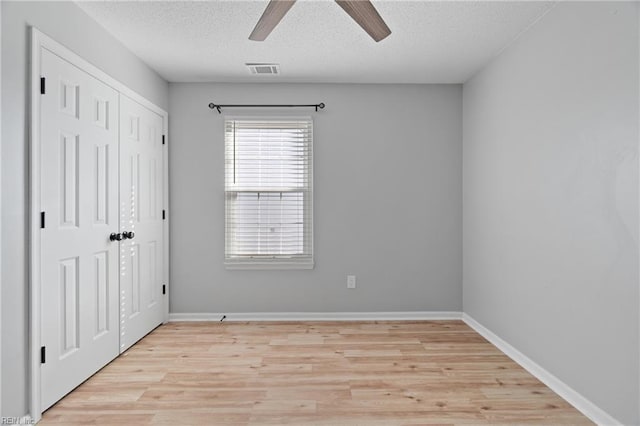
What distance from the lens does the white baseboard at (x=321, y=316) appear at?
13.8 ft

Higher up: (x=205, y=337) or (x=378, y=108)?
(x=378, y=108)

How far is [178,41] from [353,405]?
294cm

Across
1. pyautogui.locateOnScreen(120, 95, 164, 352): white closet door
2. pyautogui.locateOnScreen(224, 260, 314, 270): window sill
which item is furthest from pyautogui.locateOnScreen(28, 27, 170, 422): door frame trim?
pyautogui.locateOnScreen(224, 260, 314, 270): window sill

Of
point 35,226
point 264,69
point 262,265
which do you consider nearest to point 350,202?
point 262,265

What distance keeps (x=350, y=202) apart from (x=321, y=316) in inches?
49.0

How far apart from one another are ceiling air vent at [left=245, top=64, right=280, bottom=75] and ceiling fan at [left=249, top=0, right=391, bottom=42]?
1.29 m

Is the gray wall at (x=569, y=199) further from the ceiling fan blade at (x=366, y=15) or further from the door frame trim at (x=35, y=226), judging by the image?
the door frame trim at (x=35, y=226)

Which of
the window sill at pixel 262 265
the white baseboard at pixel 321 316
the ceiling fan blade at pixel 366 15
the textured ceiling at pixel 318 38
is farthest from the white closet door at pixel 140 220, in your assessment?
the ceiling fan blade at pixel 366 15

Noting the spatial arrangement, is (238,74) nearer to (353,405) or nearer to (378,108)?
(378,108)

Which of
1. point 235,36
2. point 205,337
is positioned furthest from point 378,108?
point 205,337

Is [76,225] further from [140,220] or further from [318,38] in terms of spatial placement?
[318,38]

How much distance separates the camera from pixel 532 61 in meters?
2.89

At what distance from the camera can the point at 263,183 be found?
13.8ft

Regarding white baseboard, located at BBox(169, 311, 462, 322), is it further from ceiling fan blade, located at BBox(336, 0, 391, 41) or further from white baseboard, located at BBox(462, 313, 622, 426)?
ceiling fan blade, located at BBox(336, 0, 391, 41)
